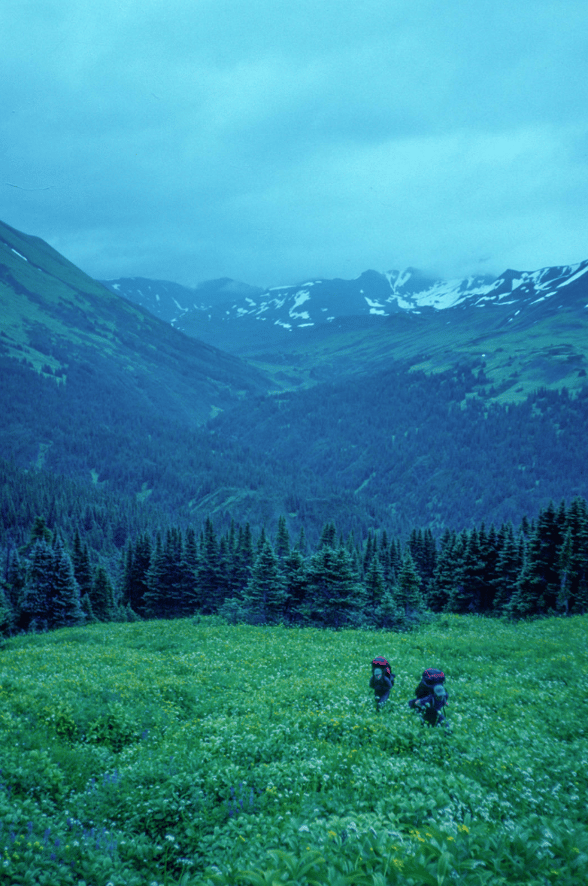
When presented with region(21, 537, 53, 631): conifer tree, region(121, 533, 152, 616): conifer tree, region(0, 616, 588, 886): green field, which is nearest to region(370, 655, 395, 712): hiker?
region(0, 616, 588, 886): green field

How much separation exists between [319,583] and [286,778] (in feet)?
131

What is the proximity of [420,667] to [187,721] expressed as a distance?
441 inches

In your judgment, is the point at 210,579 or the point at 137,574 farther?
the point at 137,574

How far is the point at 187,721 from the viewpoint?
13.6 m

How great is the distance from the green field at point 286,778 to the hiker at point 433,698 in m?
0.40

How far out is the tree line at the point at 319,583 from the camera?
1730 inches

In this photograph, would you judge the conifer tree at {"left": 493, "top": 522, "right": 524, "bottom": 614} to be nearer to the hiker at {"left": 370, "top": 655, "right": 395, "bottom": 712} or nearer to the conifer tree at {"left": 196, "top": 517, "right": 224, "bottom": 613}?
the conifer tree at {"left": 196, "top": 517, "right": 224, "bottom": 613}

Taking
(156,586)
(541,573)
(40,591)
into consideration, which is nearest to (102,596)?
(156,586)

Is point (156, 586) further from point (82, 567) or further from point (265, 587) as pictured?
point (265, 587)

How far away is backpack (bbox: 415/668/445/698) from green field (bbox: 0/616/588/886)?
80 cm

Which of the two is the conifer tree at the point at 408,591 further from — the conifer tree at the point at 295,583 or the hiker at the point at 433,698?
the hiker at the point at 433,698

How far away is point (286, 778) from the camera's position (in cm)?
995

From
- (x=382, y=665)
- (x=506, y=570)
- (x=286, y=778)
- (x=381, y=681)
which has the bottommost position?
(x=506, y=570)

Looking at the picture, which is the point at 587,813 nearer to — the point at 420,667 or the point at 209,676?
the point at 420,667
